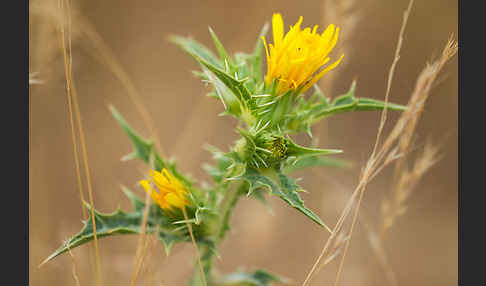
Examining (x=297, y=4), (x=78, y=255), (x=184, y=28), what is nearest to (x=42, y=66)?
(x=78, y=255)

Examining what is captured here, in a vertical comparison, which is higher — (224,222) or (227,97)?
(227,97)

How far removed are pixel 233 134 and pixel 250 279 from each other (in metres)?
2.42

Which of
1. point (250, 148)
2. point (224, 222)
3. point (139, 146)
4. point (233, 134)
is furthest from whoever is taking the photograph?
point (233, 134)

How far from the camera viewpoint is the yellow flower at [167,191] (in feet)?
6.20

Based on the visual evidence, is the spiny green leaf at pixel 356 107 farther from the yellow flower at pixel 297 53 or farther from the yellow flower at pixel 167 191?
the yellow flower at pixel 167 191

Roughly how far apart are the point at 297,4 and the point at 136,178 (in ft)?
7.99

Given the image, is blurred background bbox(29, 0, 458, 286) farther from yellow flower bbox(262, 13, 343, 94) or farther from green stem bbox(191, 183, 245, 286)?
yellow flower bbox(262, 13, 343, 94)

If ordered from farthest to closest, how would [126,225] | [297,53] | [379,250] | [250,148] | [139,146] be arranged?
[379,250] < [139,146] < [126,225] < [250,148] < [297,53]

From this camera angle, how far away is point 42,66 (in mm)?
2740

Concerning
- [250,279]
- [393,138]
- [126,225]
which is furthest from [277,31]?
[250,279]

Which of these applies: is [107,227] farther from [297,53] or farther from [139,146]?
[297,53]

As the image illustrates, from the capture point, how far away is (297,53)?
1.71 m

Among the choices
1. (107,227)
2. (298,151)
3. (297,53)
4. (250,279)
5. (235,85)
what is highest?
(297,53)

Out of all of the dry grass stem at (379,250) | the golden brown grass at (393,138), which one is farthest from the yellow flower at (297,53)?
the dry grass stem at (379,250)
